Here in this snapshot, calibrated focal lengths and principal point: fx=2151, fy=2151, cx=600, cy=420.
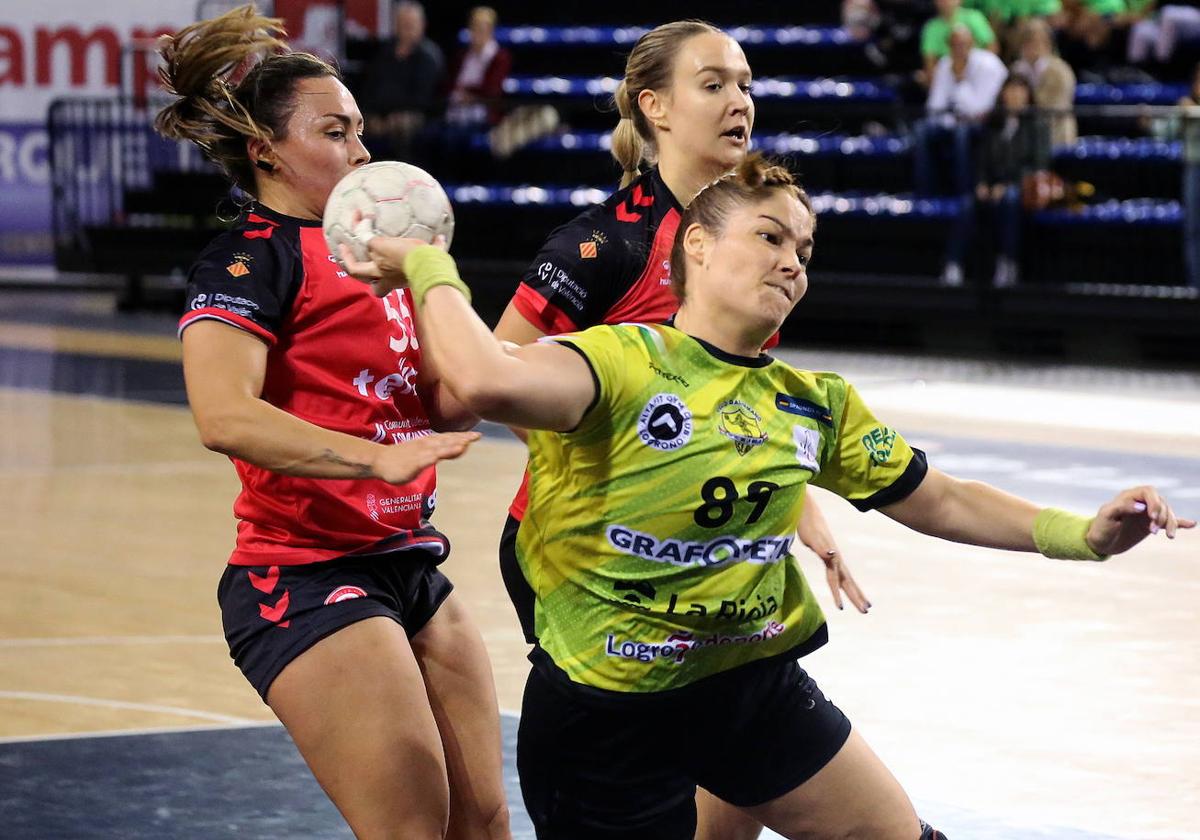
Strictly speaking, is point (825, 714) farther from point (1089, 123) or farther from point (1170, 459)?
point (1089, 123)

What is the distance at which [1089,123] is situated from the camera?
52.2 feet

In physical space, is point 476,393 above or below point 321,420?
above

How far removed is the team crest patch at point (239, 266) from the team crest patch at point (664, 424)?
0.83m

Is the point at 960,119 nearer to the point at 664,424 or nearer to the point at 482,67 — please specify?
the point at 482,67

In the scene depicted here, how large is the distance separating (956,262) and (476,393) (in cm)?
1338

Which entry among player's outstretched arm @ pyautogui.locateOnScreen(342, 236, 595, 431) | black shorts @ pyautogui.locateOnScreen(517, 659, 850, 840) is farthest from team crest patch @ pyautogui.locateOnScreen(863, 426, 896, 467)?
player's outstretched arm @ pyautogui.locateOnScreen(342, 236, 595, 431)

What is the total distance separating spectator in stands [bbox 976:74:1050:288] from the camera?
619 inches

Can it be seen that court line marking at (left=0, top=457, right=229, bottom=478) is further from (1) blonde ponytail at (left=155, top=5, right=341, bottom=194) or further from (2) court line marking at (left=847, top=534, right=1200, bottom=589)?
(1) blonde ponytail at (left=155, top=5, right=341, bottom=194)

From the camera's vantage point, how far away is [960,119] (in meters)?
16.1

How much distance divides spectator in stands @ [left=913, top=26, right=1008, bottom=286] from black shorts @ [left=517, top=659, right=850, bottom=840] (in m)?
12.7

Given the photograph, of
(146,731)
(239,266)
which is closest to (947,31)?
(146,731)

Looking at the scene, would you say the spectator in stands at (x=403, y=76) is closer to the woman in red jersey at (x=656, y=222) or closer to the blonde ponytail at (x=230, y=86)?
the woman in red jersey at (x=656, y=222)

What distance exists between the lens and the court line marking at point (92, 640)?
24.6ft

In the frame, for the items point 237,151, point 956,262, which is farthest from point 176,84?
point 956,262
